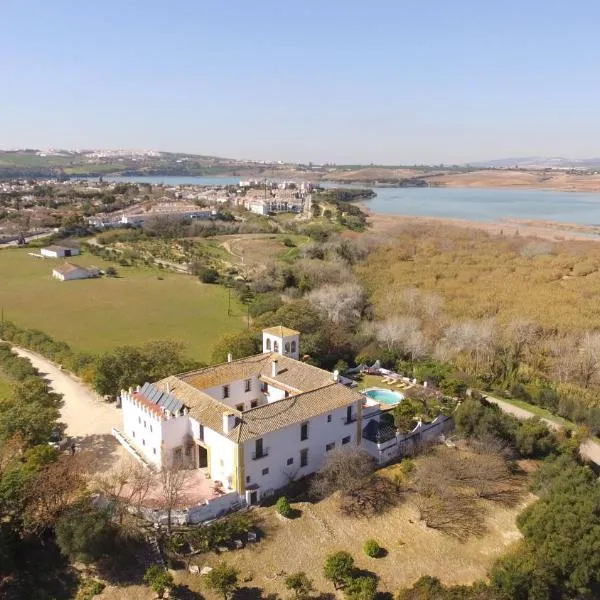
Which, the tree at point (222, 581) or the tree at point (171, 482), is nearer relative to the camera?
the tree at point (222, 581)

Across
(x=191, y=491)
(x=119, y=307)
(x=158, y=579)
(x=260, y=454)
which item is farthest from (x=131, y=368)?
(x=119, y=307)

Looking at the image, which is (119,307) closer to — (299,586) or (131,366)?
(131,366)

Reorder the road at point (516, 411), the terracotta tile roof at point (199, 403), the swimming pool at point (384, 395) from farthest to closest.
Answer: the swimming pool at point (384, 395) < the road at point (516, 411) < the terracotta tile roof at point (199, 403)

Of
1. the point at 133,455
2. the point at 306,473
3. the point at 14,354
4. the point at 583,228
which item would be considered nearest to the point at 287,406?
the point at 306,473

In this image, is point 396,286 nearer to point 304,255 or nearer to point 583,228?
point 304,255

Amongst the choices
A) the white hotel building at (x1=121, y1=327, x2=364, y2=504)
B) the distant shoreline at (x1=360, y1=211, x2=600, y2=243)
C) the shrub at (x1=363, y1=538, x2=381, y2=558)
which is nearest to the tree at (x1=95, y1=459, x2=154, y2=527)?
the white hotel building at (x1=121, y1=327, x2=364, y2=504)

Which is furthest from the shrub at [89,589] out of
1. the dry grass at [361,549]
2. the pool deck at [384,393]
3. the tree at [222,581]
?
the pool deck at [384,393]

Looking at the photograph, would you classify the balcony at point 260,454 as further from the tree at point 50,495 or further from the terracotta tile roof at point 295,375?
the tree at point 50,495
